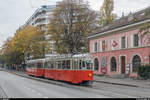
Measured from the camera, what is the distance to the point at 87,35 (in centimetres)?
4694

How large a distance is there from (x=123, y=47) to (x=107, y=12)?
20329 mm

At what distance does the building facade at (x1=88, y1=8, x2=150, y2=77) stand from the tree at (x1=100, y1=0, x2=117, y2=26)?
1257 cm

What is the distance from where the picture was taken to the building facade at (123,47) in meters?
32.1

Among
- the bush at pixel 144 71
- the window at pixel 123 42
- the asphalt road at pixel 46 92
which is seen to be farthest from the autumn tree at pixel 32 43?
the asphalt road at pixel 46 92

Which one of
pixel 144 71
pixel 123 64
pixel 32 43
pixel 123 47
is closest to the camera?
pixel 144 71

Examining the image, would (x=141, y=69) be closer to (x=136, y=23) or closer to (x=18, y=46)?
(x=136, y=23)

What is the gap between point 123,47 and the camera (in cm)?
3631

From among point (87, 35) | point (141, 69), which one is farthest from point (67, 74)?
point (87, 35)

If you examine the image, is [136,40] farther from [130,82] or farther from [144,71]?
[130,82]

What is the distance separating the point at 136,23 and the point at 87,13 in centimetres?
1685

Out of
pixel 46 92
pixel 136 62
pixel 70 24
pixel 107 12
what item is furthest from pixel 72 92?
pixel 107 12

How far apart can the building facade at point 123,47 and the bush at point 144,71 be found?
113 cm

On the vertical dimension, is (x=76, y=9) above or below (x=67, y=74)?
above

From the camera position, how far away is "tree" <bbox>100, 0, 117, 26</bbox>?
54.7 metres
